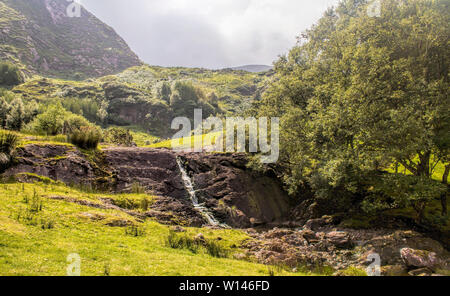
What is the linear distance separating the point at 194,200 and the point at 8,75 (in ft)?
502

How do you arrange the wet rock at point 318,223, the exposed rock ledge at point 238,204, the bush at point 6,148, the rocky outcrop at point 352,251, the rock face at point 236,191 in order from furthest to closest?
the rock face at point 236,191 → the wet rock at point 318,223 → the bush at point 6,148 → the exposed rock ledge at point 238,204 → the rocky outcrop at point 352,251

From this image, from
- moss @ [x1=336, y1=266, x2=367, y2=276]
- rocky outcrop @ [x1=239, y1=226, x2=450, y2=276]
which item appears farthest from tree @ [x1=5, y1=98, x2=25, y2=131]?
moss @ [x1=336, y1=266, x2=367, y2=276]

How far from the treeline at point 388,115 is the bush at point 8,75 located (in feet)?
522

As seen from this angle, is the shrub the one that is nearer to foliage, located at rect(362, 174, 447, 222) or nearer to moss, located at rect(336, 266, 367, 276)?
moss, located at rect(336, 266, 367, 276)

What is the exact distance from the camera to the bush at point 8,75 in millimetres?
126556

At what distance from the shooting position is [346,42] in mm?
29750

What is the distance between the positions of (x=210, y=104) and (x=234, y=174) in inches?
5246

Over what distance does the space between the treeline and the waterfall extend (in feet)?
34.4

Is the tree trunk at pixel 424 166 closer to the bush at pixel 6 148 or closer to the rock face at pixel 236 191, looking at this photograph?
the rock face at pixel 236 191

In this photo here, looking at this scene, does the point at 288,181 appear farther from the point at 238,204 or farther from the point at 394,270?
the point at 394,270

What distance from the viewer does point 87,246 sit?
11859 mm

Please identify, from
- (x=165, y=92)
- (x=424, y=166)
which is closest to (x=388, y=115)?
(x=424, y=166)

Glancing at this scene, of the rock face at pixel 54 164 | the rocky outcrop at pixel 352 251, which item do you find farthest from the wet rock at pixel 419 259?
the rock face at pixel 54 164
